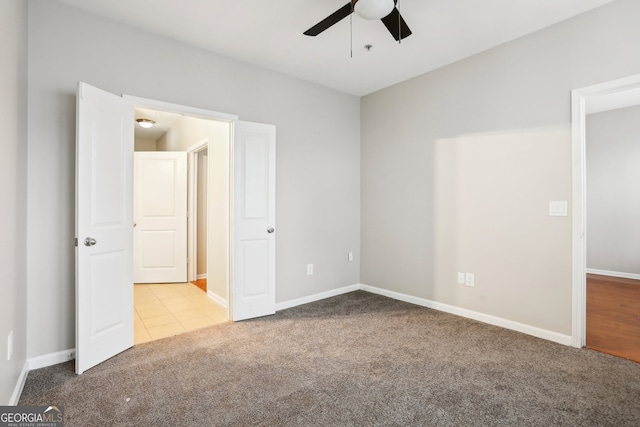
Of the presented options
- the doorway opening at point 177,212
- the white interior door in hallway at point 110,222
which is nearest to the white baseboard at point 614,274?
the white interior door in hallway at point 110,222

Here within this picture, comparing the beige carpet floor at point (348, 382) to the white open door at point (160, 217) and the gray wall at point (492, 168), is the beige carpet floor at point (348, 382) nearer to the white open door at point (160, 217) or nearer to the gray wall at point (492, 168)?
the gray wall at point (492, 168)

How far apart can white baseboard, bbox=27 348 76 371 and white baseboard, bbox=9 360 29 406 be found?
4cm

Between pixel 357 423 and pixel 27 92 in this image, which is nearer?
pixel 357 423

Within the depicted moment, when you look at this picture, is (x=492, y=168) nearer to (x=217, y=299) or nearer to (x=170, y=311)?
(x=217, y=299)

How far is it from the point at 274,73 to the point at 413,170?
197cm

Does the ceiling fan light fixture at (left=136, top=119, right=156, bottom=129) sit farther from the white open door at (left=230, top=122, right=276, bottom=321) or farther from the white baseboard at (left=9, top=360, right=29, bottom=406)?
the white baseboard at (left=9, top=360, right=29, bottom=406)

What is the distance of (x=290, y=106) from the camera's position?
12.7ft

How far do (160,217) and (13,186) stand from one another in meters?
3.34

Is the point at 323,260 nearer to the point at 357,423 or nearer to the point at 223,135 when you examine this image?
the point at 223,135

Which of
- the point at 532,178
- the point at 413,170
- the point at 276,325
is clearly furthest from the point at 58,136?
the point at 532,178

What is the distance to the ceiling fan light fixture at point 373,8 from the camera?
1.96m

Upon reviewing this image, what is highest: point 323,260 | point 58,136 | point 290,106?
point 290,106

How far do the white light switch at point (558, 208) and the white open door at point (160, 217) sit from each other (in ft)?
15.9

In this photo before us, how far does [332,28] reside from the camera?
9.38 feet
